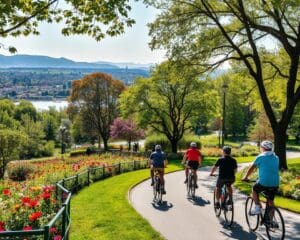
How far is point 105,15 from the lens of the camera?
10.5m

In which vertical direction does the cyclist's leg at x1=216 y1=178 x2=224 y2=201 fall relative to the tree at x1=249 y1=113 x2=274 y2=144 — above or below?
below

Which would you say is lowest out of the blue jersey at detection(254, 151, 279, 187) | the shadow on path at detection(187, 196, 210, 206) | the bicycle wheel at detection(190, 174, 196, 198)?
the shadow on path at detection(187, 196, 210, 206)

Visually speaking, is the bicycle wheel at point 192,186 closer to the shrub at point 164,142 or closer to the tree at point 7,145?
the tree at point 7,145

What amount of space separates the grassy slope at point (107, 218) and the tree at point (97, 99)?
44.6 meters

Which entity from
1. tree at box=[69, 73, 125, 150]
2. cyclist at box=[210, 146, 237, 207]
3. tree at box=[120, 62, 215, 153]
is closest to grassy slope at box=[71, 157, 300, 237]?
cyclist at box=[210, 146, 237, 207]

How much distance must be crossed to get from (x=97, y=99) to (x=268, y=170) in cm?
5404

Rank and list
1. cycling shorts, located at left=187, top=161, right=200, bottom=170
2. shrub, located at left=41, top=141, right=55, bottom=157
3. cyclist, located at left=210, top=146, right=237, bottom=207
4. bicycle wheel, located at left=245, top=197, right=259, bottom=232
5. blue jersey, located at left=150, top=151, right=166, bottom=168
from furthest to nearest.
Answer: shrub, located at left=41, top=141, right=55, bottom=157 → cycling shorts, located at left=187, top=161, right=200, bottom=170 → blue jersey, located at left=150, top=151, right=166, bottom=168 → cyclist, located at left=210, top=146, right=237, bottom=207 → bicycle wheel, located at left=245, top=197, right=259, bottom=232

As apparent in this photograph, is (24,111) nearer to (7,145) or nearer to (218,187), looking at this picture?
(7,145)

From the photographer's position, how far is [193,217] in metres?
→ 12.8

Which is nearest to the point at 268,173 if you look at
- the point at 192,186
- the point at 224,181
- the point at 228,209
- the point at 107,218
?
the point at 224,181

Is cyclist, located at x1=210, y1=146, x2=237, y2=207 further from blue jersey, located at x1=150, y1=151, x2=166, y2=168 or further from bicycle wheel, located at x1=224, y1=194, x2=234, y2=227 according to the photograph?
blue jersey, located at x1=150, y1=151, x2=166, y2=168

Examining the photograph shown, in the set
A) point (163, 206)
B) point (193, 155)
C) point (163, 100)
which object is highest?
point (163, 100)

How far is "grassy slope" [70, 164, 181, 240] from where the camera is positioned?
1062 cm

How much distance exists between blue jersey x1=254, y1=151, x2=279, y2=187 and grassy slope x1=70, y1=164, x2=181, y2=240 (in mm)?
2871
